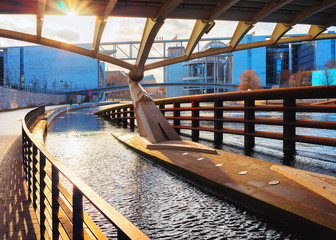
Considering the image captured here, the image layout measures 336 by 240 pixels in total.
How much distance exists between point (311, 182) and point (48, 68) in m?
120

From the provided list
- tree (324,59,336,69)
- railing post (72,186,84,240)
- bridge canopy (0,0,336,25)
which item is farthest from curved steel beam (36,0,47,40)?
tree (324,59,336,69)

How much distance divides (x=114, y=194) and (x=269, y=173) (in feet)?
8.10

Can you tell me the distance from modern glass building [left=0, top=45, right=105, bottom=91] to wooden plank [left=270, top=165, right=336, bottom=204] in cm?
11128

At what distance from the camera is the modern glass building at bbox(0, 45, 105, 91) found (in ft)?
364

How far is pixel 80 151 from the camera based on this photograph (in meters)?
9.05

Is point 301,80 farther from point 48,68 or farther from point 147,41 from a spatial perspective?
point 48,68

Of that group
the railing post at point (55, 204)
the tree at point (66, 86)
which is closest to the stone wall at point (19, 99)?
the tree at point (66, 86)

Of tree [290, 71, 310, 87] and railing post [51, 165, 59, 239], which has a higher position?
tree [290, 71, 310, 87]

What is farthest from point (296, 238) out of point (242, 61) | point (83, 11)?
point (242, 61)

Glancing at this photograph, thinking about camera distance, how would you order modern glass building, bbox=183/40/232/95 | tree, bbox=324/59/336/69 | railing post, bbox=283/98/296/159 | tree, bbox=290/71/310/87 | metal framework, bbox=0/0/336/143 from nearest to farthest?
railing post, bbox=283/98/296/159 → metal framework, bbox=0/0/336/143 → tree, bbox=324/59/336/69 → tree, bbox=290/71/310/87 → modern glass building, bbox=183/40/232/95

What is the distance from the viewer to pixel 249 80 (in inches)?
3605

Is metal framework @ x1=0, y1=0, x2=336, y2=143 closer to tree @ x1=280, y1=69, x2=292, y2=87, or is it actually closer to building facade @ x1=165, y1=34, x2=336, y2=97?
building facade @ x1=165, y1=34, x2=336, y2=97

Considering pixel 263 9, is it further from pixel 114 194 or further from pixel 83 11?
pixel 114 194

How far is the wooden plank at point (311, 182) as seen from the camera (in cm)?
362
